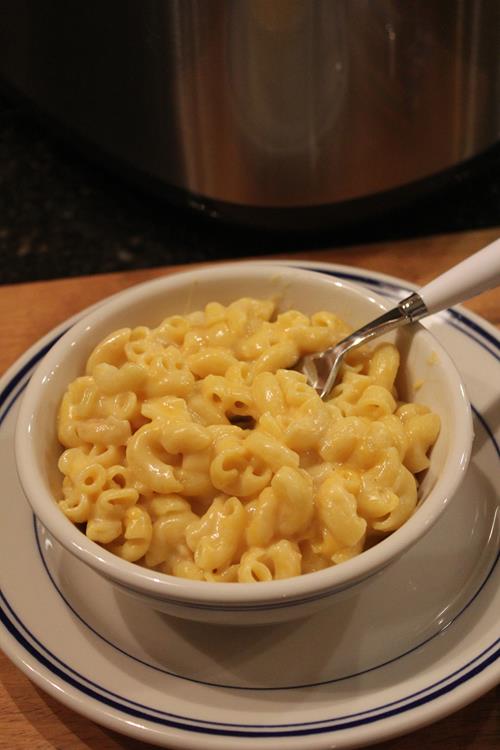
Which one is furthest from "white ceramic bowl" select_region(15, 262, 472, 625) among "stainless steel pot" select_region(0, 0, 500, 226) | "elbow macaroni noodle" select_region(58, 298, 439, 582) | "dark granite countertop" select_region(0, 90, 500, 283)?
"dark granite countertop" select_region(0, 90, 500, 283)

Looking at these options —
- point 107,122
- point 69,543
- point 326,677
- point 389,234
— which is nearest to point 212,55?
point 107,122

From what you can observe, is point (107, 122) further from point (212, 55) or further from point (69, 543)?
point (69, 543)

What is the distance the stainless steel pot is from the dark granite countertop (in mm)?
139

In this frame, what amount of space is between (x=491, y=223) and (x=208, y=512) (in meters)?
1.08

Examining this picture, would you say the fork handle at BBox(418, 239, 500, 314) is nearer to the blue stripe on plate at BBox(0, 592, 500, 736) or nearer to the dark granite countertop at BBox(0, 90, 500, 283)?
the blue stripe on plate at BBox(0, 592, 500, 736)

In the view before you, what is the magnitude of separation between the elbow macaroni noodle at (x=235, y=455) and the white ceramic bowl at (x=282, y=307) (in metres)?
0.02

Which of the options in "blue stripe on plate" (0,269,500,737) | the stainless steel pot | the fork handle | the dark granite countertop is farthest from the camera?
the dark granite countertop

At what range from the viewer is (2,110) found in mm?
2023

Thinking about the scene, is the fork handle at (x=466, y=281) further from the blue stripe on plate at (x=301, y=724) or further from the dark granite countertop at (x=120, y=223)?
the dark granite countertop at (x=120, y=223)

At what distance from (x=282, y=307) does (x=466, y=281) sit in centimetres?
27

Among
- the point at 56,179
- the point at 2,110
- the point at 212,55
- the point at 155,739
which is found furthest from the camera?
the point at 2,110

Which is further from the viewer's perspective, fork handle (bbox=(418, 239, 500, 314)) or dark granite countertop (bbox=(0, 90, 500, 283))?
dark granite countertop (bbox=(0, 90, 500, 283))

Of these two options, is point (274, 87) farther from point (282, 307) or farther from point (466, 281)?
point (466, 281)

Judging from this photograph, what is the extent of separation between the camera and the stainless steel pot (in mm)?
1184
